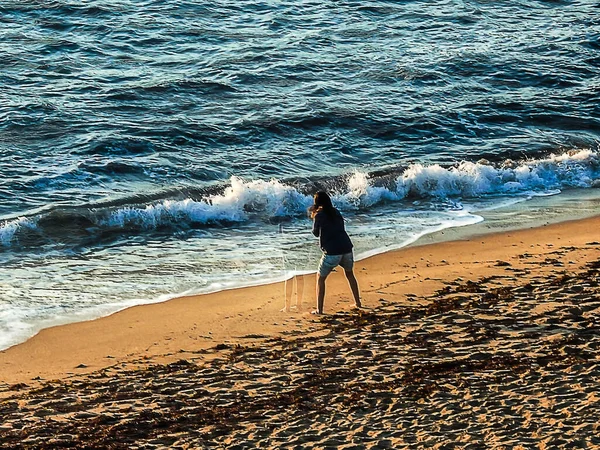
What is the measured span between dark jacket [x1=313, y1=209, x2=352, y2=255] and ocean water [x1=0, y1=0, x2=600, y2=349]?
64.0 inches

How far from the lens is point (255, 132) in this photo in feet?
65.1

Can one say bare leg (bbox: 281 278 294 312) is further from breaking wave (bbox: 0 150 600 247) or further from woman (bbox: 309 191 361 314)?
breaking wave (bbox: 0 150 600 247)

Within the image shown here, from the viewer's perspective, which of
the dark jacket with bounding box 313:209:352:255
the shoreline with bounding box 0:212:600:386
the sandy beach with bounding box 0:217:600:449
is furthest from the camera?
the dark jacket with bounding box 313:209:352:255

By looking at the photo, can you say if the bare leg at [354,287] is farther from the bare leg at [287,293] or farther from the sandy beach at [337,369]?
the bare leg at [287,293]

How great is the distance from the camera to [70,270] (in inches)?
514

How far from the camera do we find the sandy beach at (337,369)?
7852mm

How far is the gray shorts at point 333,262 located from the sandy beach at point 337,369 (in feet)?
1.42

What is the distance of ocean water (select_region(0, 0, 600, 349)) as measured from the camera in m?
13.9

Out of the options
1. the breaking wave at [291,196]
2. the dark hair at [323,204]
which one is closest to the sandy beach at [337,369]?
the dark hair at [323,204]

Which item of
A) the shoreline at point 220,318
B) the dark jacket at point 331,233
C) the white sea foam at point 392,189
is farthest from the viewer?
the white sea foam at point 392,189

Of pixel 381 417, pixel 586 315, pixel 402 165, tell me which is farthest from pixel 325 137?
pixel 381 417

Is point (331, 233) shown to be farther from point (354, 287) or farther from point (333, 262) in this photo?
point (354, 287)

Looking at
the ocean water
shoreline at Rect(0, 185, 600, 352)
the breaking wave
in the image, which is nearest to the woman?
shoreline at Rect(0, 185, 600, 352)

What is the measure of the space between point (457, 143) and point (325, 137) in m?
2.73
